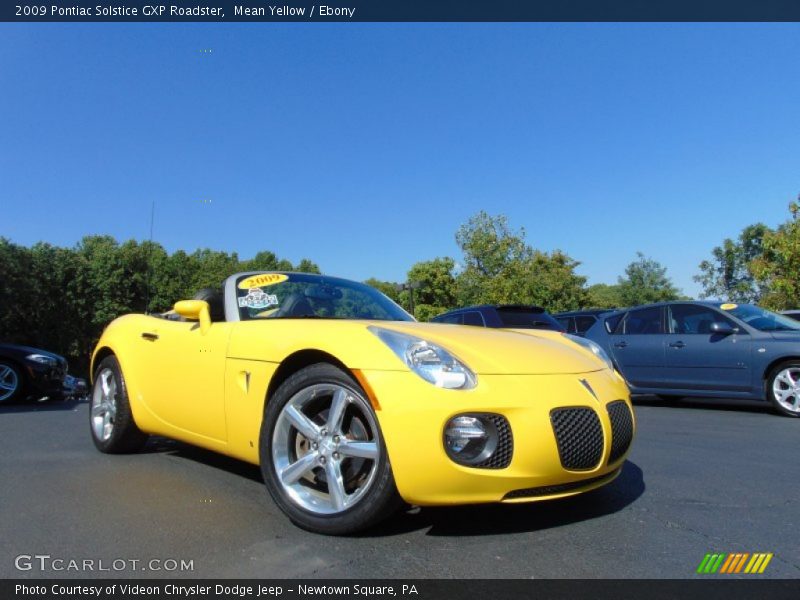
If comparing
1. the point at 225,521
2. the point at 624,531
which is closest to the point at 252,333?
the point at 225,521

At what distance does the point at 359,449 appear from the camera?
2.71 metres

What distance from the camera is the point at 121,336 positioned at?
15.5 ft

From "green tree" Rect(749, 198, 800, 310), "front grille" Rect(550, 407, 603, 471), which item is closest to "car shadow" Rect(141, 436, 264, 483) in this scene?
"front grille" Rect(550, 407, 603, 471)

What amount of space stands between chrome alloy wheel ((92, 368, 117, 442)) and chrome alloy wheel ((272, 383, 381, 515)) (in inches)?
87.0

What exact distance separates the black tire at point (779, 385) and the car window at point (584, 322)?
4.23m

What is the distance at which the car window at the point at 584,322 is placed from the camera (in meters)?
11.7

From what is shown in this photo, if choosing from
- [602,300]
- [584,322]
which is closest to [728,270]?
[602,300]

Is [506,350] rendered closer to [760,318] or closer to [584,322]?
[760,318]

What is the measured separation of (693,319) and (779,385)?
1.45m

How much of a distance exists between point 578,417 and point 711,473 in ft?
6.17

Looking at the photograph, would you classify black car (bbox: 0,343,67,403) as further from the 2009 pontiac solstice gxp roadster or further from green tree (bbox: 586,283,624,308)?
green tree (bbox: 586,283,624,308)

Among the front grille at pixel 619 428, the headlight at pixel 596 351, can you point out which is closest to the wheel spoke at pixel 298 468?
the front grille at pixel 619 428

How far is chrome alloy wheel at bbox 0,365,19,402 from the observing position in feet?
29.7
